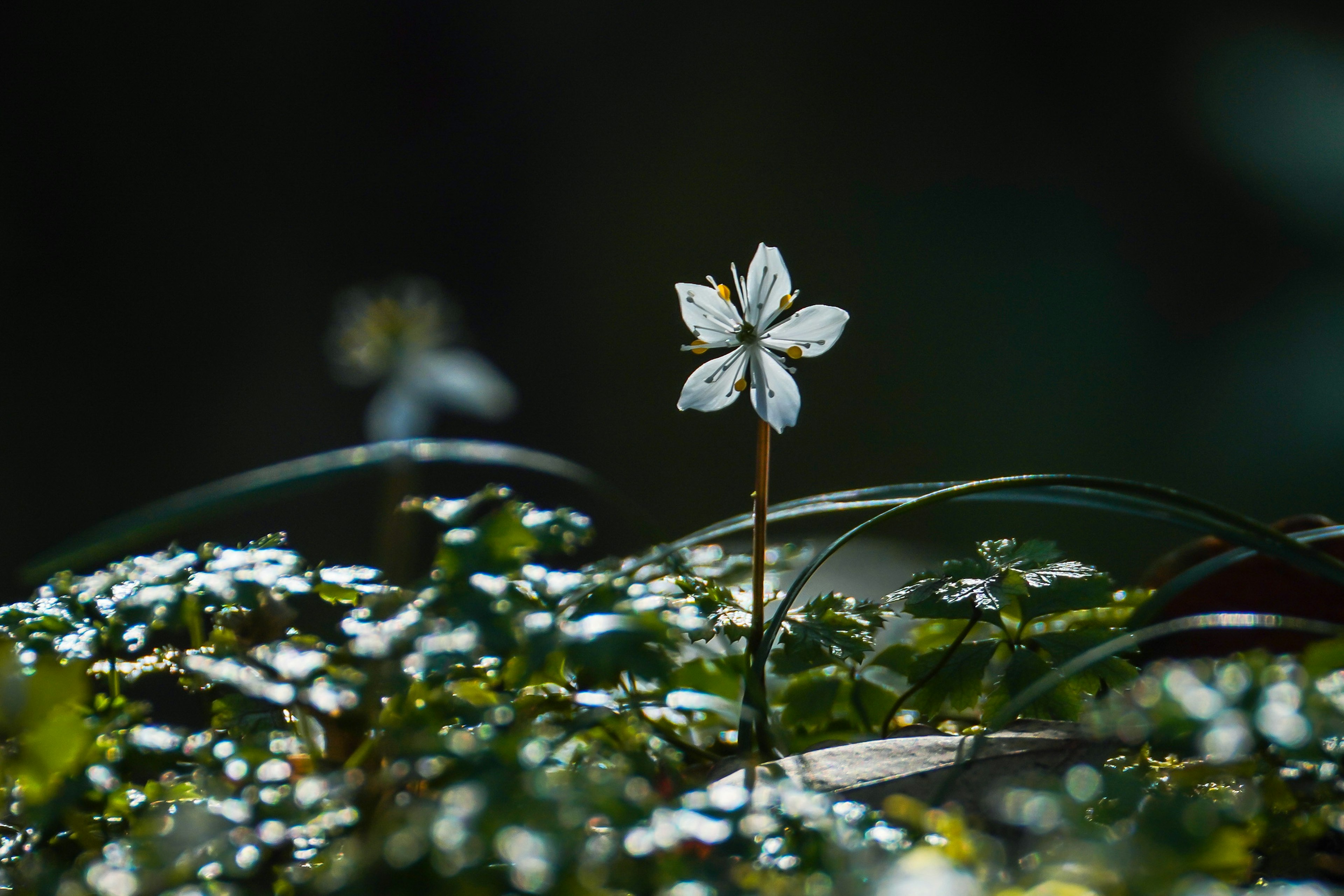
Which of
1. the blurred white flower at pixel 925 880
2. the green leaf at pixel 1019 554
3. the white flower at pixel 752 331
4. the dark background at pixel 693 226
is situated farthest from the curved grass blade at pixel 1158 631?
the dark background at pixel 693 226

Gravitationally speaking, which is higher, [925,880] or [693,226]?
[693,226]

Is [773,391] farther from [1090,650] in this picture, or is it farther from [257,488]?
[257,488]

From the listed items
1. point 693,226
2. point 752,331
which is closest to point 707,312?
point 752,331

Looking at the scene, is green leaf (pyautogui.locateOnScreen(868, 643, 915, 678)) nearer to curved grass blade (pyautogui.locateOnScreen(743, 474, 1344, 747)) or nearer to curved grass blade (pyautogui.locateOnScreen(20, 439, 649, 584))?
curved grass blade (pyautogui.locateOnScreen(743, 474, 1344, 747))

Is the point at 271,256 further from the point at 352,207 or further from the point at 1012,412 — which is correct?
the point at 1012,412

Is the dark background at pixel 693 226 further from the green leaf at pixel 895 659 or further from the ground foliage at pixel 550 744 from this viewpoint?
the ground foliage at pixel 550 744

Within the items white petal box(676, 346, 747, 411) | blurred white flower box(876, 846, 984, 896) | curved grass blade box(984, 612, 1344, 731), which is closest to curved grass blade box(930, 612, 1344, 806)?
curved grass blade box(984, 612, 1344, 731)
